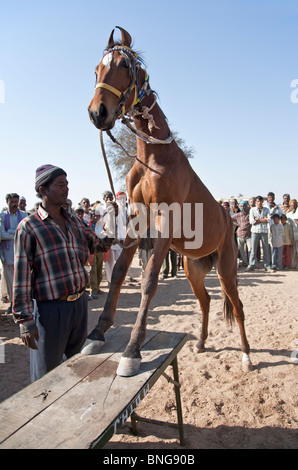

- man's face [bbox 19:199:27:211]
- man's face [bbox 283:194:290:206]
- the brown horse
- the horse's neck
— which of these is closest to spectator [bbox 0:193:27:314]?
man's face [bbox 19:199:27:211]

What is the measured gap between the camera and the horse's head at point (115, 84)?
2113mm

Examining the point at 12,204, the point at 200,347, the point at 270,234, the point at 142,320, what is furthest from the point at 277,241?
the point at 142,320

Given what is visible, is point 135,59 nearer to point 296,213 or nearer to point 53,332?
point 53,332

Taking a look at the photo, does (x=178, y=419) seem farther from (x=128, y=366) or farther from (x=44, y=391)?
(x=44, y=391)

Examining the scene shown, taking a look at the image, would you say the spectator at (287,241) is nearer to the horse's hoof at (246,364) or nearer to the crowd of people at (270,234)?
the crowd of people at (270,234)

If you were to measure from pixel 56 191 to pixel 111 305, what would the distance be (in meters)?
1.03

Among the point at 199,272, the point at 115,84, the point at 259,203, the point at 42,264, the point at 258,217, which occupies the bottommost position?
the point at 199,272

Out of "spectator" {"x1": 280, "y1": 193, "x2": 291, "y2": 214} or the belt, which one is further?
"spectator" {"x1": 280, "y1": 193, "x2": 291, "y2": 214}

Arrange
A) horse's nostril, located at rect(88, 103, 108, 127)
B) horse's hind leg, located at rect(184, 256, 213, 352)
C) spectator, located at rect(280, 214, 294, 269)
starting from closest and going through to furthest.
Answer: horse's nostril, located at rect(88, 103, 108, 127)
horse's hind leg, located at rect(184, 256, 213, 352)
spectator, located at rect(280, 214, 294, 269)

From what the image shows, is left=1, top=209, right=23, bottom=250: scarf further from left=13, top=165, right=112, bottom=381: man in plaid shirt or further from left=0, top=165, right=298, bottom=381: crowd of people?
left=13, top=165, right=112, bottom=381: man in plaid shirt

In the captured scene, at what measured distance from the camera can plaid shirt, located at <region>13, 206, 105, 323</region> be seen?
214 cm

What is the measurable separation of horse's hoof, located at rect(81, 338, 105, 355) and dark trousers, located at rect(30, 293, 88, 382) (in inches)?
6.9

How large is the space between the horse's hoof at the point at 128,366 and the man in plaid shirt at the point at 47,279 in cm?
58

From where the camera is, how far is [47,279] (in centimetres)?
224
